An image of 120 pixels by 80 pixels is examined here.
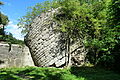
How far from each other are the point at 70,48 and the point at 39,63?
2.45m

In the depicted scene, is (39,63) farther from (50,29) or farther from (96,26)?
(96,26)

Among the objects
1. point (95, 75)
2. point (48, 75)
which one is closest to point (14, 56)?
point (48, 75)

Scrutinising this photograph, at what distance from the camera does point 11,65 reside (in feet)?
29.7

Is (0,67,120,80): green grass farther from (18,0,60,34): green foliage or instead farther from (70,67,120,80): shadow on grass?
(18,0,60,34): green foliage

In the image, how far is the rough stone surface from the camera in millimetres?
8695

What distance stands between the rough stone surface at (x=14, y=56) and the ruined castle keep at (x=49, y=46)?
49cm

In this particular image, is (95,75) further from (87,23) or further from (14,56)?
(14,56)

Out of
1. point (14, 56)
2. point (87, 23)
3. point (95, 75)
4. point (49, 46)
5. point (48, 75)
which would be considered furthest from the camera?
point (87, 23)

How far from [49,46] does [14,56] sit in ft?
7.91

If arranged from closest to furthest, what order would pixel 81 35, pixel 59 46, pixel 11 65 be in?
pixel 11 65
pixel 59 46
pixel 81 35

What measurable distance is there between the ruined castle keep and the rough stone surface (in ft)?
1.59

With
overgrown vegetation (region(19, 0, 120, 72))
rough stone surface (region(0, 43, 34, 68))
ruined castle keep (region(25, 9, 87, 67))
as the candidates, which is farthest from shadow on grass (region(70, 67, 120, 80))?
rough stone surface (region(0, 43, 34, 68))

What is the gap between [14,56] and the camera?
30.3 ft

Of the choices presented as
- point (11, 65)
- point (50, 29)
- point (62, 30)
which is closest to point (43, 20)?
point (50, 29)
